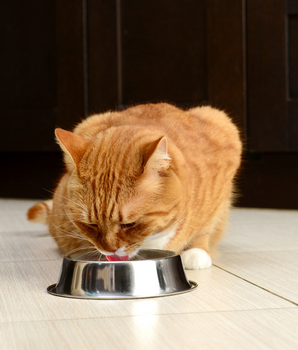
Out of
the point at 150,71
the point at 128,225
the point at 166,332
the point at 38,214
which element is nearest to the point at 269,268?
the point at 128,225

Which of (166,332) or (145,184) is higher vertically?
(145,184)

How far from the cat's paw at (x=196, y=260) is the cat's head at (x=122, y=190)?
0.16 m

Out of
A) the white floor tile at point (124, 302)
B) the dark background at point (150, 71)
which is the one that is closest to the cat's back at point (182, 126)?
the white floor tile at point (124, 302)

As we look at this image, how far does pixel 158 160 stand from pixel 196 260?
352 mm

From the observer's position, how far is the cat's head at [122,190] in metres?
1.18

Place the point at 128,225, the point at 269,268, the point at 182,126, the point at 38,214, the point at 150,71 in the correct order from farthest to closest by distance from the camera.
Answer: the point at 150,71 → the point at 38,214 → the point at 182,126 → the point at 269,268 → the point at 128,225

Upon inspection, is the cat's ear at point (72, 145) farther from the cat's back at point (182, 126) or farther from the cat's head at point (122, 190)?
the cat's back at point (182, 126)

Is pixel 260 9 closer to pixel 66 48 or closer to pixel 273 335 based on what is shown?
pixel 66 48

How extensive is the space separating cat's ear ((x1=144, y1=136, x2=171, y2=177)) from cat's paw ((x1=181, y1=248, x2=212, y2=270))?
1.01 ft

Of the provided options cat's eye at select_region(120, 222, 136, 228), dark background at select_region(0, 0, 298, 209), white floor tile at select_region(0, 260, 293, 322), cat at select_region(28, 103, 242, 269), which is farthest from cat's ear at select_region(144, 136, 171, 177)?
dark background at select_region(0, 0, 298, 209)

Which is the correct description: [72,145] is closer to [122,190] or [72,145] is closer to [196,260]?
[122,190]

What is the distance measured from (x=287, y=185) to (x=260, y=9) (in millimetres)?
887

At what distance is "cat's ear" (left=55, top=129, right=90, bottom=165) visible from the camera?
4.09 feet

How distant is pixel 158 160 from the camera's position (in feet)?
3.95
